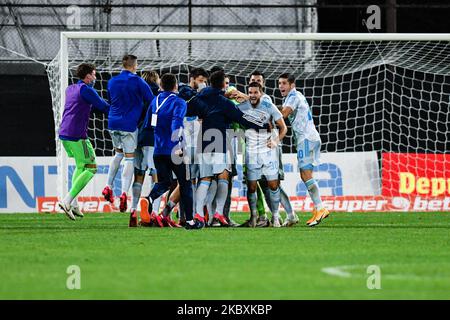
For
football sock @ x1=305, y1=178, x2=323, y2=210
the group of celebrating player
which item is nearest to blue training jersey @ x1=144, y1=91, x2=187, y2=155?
the group of celebrating player

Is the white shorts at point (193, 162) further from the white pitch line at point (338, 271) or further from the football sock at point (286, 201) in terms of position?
the white pitch line at point (338, 271)

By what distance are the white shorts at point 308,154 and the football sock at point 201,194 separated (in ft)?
4.34

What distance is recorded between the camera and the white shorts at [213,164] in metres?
13.0

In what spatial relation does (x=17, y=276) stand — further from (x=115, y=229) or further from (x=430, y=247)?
(x=115, y=229)

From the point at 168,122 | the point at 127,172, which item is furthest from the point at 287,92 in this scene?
the point at 127,172

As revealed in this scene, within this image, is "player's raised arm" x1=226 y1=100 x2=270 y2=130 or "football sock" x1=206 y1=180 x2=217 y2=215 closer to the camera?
"player's raised arm" x1=226 y1=100 x2=270 y2=130

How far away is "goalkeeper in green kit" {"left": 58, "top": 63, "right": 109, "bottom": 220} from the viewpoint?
1424 cm

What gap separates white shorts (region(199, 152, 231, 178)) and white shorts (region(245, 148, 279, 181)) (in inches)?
11.6

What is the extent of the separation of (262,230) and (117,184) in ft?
20.4

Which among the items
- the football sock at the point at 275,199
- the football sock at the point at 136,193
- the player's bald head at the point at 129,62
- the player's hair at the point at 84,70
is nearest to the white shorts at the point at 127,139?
the football sock at the point at 136,193

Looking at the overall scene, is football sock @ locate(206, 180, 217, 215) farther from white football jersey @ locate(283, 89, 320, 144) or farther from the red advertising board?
the red advertising board

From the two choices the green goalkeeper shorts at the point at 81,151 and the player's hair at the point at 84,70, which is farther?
the green goalkeeper shorts at the point at 81,151

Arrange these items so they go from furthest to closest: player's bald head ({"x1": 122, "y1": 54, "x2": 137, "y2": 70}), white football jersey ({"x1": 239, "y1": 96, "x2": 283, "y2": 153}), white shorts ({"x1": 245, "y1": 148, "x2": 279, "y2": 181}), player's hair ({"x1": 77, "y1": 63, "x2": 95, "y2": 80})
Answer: player's hair ({"x1": 77, "y1": 63, "x2": 95, "y2": 80}), player's bald head ({"x1": 122, "y1": 54, "x2": 137, "y2": 70}), white shorts ({"x1": 245, "y1": 148, "x2": 279, "y2": 181}), white football jersey ({"x1": 239, "y1": 96, "x2": 283, "y2": 153})
